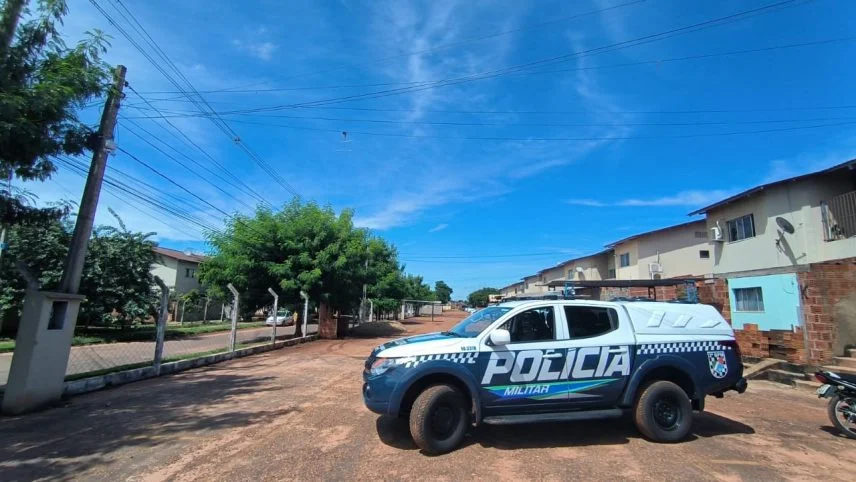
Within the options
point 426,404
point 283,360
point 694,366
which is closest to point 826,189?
point 694,366

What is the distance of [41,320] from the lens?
7.50 metres

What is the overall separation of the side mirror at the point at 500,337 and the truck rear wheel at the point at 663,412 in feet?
6.58

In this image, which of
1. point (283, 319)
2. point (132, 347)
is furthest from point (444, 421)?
point (283, 319)

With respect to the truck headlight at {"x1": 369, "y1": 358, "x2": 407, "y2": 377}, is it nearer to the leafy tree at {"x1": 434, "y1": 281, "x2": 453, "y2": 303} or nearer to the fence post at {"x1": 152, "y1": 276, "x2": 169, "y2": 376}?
the fence post at {"x1": 152, "y1": 276, "x2": 169, "y2": 376}

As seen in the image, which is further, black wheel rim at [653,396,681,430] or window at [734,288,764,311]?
window at [734,288,764,311]

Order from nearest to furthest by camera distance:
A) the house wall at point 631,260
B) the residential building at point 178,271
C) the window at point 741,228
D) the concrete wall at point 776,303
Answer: the concrete wall at point 776,303 < the window at point 741,228 < the house wall at point 631,260 < the residential building at point 178,271

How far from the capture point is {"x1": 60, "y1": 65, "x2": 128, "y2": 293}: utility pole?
8.55 metres

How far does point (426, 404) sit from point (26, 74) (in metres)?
Answer: 7.63

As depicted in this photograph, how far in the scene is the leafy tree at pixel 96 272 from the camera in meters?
20.0

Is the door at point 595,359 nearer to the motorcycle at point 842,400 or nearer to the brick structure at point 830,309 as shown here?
the motorcycle at point 842,400

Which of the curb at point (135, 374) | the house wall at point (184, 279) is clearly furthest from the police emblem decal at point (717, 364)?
A: the house wall at point (184, 279)

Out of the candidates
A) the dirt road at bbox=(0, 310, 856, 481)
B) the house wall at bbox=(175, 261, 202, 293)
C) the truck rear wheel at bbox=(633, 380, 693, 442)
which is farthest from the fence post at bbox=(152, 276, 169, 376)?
the house wall at bbox=(175, 261, 202, 293)

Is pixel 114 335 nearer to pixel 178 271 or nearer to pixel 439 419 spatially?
pixel 178 271

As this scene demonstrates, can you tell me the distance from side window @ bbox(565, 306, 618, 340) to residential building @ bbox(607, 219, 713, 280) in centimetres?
2254
